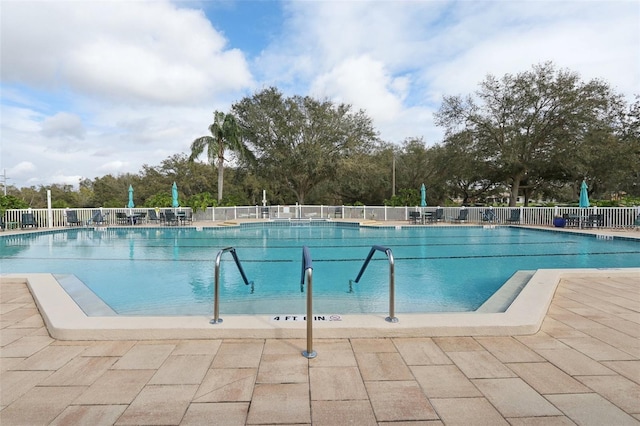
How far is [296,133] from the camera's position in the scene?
985 inches

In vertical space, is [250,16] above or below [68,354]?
above

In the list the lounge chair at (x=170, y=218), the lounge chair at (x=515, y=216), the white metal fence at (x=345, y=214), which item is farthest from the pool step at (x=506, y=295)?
the lounge chair at (x=170, y=218)

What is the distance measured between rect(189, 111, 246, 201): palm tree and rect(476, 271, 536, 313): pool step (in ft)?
60.5

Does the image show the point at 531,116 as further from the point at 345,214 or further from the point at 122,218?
the point at 122,218

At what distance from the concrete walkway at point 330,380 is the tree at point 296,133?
21707 millimetres

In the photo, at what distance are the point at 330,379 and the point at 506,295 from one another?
117 inches

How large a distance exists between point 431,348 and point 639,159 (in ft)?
87.2

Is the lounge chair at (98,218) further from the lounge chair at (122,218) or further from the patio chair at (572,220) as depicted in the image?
the patio chair at (572,220)

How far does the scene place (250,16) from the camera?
1103cm

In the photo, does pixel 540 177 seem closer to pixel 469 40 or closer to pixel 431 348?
pixel 469 40

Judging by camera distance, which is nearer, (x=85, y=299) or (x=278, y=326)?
(x=278, y=326)

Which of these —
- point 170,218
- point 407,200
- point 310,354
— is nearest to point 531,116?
point 407,200

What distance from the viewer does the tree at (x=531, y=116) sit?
65.9 feet

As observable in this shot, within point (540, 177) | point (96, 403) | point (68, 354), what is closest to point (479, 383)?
point (96, 403)
